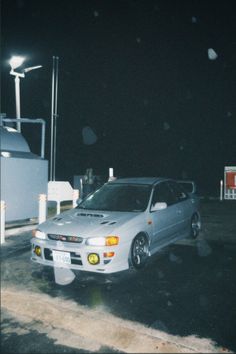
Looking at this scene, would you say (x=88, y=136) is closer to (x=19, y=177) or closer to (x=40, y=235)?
(x=19, y=177)

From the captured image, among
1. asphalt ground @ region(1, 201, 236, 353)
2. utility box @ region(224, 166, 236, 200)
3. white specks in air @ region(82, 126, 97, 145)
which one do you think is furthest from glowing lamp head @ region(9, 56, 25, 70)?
white specks in air @ region(82, 126, 97, 145)

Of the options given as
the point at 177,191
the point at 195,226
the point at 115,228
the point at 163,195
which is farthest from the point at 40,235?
the point at 195,226

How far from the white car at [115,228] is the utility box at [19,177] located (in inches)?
162

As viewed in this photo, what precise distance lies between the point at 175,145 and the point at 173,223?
3494 cm

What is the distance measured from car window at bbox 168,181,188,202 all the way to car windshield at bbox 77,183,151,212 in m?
1.03

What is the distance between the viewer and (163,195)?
7441 mm

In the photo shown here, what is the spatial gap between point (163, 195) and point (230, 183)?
612 inches

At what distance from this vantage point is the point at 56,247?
565 cm

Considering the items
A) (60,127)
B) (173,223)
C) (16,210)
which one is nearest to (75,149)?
(60,127)

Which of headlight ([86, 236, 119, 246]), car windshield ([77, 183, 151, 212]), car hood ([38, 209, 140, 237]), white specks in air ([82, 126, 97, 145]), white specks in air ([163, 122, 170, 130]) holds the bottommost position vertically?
headlight ([86, 236, 119, 246])

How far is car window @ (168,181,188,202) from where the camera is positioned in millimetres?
8023

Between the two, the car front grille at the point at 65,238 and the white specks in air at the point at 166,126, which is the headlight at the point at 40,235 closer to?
the car front grille at the point at 65,238

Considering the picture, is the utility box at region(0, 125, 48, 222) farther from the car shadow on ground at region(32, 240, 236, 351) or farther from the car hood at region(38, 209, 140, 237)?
the car shadow on ground at region(32, 240, 236, 351)

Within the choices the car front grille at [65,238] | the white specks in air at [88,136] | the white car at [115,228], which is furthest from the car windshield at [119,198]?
the white specks in air at [88,136]
